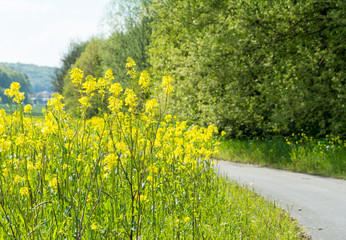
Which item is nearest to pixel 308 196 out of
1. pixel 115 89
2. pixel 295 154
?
pixel 295 154

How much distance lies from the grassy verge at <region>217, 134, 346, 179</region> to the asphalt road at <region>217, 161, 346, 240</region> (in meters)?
0.61

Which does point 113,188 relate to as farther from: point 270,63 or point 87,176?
point 270,63

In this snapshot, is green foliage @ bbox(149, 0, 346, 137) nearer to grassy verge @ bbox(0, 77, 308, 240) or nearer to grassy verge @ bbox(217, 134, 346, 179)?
grassy verge @ bbox(217, 134, 346, 179)

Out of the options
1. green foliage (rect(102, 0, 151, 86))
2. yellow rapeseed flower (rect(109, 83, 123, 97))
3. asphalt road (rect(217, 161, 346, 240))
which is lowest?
asphalt road (rect(217, 161, 346, 240))

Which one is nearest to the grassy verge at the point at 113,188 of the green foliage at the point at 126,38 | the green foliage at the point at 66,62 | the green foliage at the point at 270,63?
the green foliage at the point at 270,63

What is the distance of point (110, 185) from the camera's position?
5.30 meters

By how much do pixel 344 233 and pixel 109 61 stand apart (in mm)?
30724

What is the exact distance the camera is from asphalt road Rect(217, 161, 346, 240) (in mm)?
5730

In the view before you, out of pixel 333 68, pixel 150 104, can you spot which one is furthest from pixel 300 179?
pixel 150 104

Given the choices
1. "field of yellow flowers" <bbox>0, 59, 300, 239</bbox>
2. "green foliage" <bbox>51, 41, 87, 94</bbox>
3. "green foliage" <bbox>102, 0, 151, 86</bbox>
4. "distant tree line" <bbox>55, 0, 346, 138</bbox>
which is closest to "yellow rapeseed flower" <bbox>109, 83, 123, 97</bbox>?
"field of yellow flowers" <bbox>0, 59, 300, 239</bbox>

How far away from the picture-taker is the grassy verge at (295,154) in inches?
416

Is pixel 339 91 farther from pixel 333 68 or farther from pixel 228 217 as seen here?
pixel 228 217

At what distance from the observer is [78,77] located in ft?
11.3

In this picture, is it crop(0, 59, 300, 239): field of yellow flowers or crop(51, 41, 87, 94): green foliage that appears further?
crop(51, 41, 87, 94): green foliage
